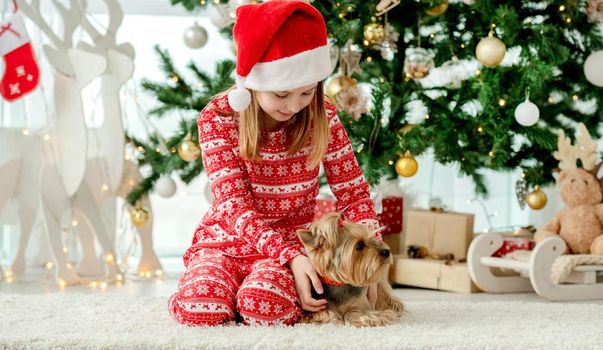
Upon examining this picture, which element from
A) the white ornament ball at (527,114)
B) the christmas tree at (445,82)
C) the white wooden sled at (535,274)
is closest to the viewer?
the white wooden sled at (535,274)

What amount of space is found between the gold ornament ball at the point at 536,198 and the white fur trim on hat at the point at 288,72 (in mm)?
1475

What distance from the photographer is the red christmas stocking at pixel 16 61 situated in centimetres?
283

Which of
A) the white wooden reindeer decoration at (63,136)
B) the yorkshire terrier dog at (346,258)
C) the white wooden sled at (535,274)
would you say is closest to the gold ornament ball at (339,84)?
the white wooden sled at (535,274)

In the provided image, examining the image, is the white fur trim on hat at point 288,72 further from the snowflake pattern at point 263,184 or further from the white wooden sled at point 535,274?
the white wooden sled at point 535,274

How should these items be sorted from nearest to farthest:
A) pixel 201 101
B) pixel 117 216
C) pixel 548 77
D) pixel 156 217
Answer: pixel 548 77
pixel 201 101
pixel 117 216
pixel 156 217

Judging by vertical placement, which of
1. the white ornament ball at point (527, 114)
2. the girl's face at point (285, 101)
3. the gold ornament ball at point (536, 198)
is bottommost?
the gold ornament ball at point (536, 198)

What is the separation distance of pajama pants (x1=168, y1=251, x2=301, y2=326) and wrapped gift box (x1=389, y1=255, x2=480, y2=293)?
102cm

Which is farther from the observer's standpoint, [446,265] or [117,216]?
[117,216]

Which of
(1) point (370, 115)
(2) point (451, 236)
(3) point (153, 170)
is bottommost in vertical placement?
(2) point (451, 236)

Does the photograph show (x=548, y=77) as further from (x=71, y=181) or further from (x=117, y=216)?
(x=117, y=216)

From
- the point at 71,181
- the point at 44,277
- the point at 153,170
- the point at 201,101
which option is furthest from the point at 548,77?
the point at 44,277

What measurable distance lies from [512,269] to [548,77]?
62 cm

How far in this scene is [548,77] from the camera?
9.30 ft

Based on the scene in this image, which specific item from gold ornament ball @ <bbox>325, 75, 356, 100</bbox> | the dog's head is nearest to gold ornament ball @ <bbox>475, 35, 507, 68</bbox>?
gold ornament ball @ <bbox>325, 75, 356, 100</bbox>
